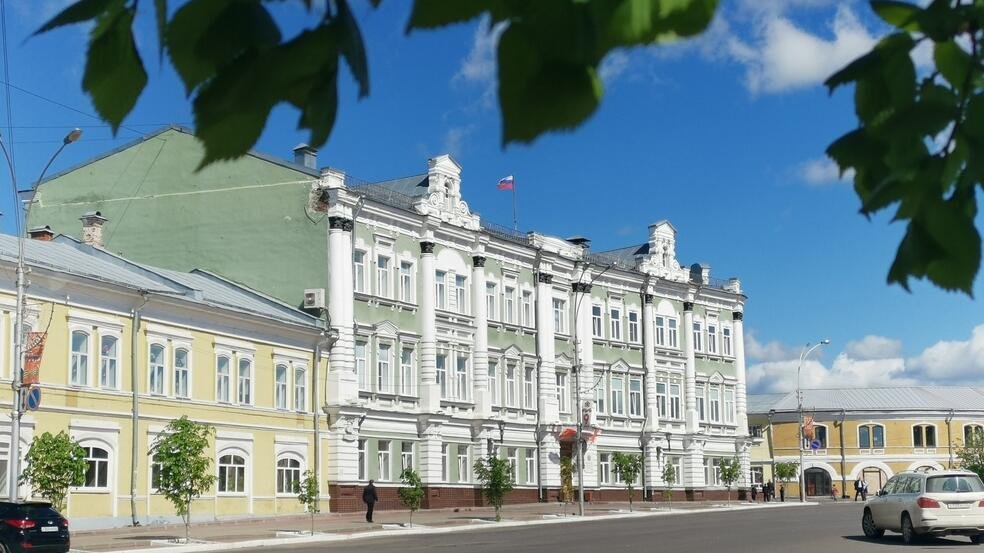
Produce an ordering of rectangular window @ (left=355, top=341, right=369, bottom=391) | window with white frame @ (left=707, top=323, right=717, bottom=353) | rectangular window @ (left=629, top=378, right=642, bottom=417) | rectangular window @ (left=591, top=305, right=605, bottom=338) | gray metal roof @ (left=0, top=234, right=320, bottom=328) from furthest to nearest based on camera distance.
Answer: window with white frame @ (left=707, top=323, right=717, bottom=353) < rectangular window @ (left=629, top=378, right=642, bottom=417) < rectangular window @ (left=591, top=305, right=605, bottom=338) < rectangular window @ (left=355, top=341, right=369, bottom=391) < gray metal roof @ (left=0, top=234, right=320, bottom=328)

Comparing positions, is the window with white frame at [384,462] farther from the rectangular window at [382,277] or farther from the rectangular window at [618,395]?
the rectangular window at [618,395]

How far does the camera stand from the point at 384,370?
49.1 m

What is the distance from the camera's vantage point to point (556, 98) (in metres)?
1.87

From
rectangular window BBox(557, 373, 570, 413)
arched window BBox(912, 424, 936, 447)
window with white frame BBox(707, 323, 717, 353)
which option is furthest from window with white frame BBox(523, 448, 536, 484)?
arched window BBox(912, 424, 936, 447)

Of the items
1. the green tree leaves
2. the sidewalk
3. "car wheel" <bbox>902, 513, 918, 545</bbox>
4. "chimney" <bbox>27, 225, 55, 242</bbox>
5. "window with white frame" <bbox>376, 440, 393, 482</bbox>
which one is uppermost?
"chimney" <bbox>27, 225, 55, 242</bbox>

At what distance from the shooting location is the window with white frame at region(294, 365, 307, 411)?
148 feet

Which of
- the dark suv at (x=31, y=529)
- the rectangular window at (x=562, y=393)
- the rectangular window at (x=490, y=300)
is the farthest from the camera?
the rectangular window at (x=562, y=393)

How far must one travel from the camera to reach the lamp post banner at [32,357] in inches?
1238

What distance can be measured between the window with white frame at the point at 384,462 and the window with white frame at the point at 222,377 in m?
8.18

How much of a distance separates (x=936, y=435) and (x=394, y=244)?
6599 cm

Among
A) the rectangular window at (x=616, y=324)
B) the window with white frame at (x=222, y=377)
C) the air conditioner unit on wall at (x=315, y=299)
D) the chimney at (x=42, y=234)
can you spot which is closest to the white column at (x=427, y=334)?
the air conditioner unit on wall at (x=315, y=299)

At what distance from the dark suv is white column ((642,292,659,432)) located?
43.7 metres

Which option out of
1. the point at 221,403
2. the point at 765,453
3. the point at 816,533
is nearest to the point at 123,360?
the point at 221,403

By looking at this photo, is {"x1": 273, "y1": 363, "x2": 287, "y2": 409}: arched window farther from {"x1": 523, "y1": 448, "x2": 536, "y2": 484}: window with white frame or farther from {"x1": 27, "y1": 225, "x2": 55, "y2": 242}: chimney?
{"x1": 523, "y1": 448, "x2": 536, "y2": 484}: window with white frame
